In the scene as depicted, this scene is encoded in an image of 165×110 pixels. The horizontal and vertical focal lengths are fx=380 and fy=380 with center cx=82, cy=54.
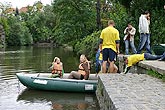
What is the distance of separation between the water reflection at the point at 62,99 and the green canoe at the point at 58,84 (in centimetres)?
20

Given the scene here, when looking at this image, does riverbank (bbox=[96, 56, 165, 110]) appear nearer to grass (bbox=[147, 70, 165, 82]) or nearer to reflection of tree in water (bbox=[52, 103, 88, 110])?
grass (bbox=[147, 70, 165, 82])

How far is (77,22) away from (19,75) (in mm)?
28282

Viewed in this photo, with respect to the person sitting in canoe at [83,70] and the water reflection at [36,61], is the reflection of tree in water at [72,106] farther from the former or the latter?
the water reflection at [36,61]

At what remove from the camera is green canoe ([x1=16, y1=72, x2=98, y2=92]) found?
12.8 meters

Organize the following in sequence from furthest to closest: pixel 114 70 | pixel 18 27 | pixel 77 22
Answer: pixel 18 27
pixel 77 22
pixel 114 70

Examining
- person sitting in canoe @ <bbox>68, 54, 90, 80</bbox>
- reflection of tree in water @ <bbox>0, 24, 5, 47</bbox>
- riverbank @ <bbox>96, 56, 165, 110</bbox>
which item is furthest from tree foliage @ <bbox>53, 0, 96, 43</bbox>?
reflection of tree in water @ <bbox>0, 24, 5, 47</bbox>

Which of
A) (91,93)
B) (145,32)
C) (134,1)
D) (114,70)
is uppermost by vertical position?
(134,1)

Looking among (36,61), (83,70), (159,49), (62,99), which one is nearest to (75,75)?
(83,70)

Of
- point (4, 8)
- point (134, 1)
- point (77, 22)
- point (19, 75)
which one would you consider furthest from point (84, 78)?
point (4, 8)

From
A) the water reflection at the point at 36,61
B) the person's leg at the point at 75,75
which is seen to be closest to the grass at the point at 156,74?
the person's leg at the point at 75,75

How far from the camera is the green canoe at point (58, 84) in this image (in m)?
12.8

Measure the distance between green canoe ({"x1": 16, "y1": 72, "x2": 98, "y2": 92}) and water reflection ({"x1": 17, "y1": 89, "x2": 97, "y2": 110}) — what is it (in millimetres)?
203

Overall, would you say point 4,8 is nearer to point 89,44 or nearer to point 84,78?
point 89,44

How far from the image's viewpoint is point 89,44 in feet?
94.7
